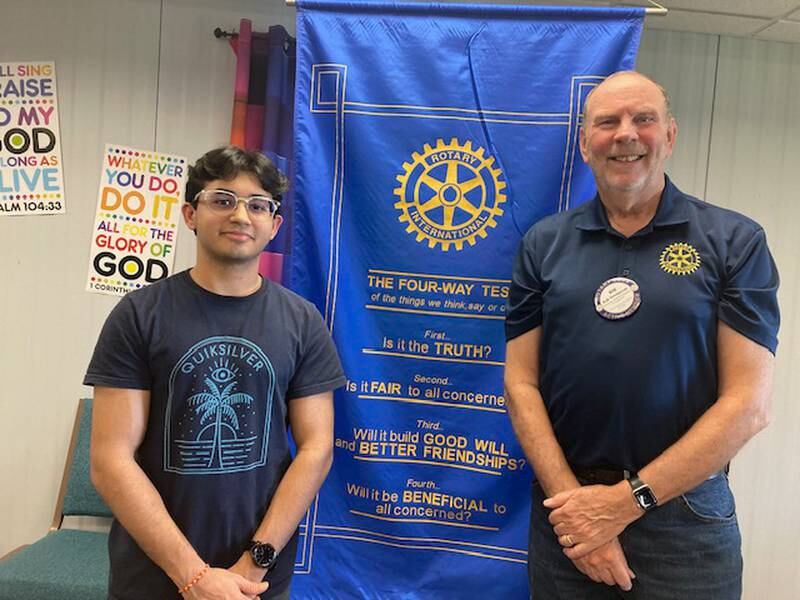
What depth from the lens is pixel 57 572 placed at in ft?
7.16

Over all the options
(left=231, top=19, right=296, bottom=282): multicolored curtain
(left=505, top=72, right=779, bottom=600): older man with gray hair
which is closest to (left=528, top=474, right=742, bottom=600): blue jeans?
(left=505, top=72, right=779, bottom=600): older man with gray hair

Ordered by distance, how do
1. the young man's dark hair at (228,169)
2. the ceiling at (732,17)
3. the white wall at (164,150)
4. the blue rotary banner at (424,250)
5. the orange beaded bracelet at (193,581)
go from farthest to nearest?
the white wall at (164,150)
the ceiling at (732,17)
the blue rotary banner at (424,250)
the young man's dark hair at (228,169)
the orange beaded bracelet at (193,581)

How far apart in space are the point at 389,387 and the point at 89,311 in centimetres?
151

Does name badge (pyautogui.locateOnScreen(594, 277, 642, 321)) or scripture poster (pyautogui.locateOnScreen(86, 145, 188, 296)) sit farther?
scripture poster (pyautogui.locateOnScreen(86, 145, 188, 296))

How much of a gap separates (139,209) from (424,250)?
1395mm

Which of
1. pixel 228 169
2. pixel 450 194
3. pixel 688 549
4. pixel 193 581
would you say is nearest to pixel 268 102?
pixel 450 194

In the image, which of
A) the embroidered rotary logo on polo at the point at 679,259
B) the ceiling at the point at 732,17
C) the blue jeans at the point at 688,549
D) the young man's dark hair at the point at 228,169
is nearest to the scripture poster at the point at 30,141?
the young man's dark hair at the point at 228,169

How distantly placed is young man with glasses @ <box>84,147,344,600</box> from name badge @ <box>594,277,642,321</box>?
0.66m

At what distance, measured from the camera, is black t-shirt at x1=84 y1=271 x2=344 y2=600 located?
4.42 ft

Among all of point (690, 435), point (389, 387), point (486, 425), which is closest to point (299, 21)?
point (389, 387)

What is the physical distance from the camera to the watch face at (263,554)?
136cm

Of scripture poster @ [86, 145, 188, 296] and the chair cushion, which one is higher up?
scripture poster @ [86, 145, 188, 296]

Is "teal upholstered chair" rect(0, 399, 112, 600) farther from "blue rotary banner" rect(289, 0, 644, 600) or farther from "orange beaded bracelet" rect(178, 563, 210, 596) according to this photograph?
"orange beaded bracelet" rect(178, 563, 210, 596)

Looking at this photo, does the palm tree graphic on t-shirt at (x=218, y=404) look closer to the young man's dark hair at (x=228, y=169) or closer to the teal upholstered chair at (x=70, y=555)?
the young man's dark hair at (x=228, y=169)
